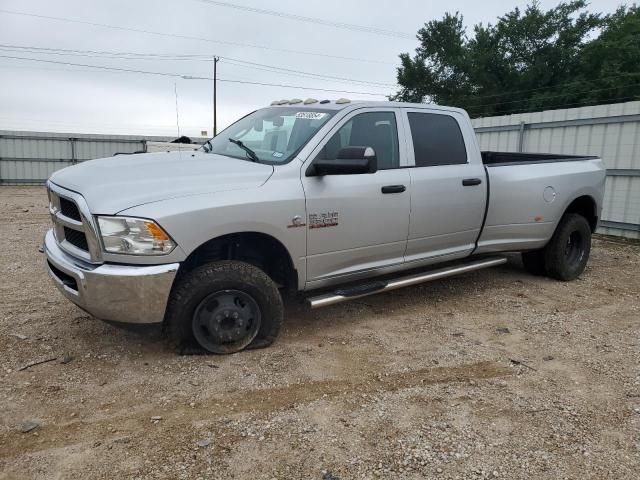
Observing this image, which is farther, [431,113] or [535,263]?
[535,263]

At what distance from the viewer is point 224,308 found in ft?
11.8

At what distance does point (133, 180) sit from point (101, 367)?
1309 mm

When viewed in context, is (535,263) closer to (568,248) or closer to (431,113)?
(568,248)

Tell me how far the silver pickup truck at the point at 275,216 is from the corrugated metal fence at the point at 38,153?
18.2m

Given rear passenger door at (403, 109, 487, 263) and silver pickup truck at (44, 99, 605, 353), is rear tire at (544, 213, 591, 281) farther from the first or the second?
rear passenger door at (403, 109, 487, 263)

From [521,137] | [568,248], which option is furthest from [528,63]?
[568,248]

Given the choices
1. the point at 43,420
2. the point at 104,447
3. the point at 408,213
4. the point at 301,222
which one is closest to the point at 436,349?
the point at 408,213

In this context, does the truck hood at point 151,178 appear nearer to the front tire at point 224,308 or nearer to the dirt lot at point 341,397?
the front tire at point 224,308

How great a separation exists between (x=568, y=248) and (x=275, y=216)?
416 cm

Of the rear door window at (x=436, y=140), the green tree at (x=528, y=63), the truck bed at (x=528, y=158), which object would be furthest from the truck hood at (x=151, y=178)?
the green tree at (x=528, y=63)

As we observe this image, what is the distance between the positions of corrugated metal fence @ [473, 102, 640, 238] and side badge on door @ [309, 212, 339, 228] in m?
7.12

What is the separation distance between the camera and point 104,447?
8.82 ft

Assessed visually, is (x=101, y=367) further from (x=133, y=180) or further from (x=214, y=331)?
(x=133, y=180)

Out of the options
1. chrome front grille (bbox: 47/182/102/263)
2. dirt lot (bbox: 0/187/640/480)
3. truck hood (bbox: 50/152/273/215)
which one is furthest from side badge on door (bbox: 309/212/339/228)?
chrome front grille (bbox: 47/182/102/263)
